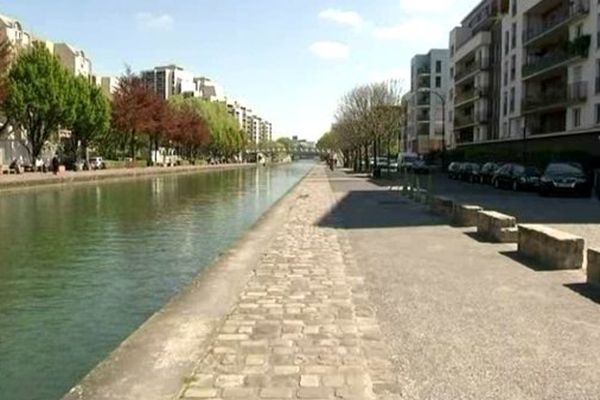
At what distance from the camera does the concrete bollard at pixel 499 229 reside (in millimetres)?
13953

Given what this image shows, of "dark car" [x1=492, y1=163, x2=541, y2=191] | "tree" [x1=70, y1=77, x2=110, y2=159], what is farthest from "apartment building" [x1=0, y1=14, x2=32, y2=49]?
"dark car" [x1=492, y1=163, x2=541, y2=191]

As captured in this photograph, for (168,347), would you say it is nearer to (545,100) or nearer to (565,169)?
(565,169)

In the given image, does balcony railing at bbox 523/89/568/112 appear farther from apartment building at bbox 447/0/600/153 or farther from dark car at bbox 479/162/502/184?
dark car at bbox 479/162/502/184

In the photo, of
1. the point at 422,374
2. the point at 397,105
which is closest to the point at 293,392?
the point at 422,374

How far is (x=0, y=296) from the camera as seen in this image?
9.92 metres

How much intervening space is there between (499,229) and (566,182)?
19221 mm

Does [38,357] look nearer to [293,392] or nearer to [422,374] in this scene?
[293,392]

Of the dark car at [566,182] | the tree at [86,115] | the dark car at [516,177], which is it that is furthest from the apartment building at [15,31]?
the dark car at [566,182]

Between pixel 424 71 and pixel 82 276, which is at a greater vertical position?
pixel 424 71

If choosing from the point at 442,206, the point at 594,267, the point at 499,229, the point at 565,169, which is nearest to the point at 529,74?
the point at 565,169

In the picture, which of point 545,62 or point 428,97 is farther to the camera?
point 428,97

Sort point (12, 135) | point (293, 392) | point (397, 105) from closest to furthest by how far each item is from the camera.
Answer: point (293, 392), point (12, 135), point (397, 105)

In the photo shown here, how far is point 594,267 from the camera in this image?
364 inches

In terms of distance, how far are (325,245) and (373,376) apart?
8148mm
